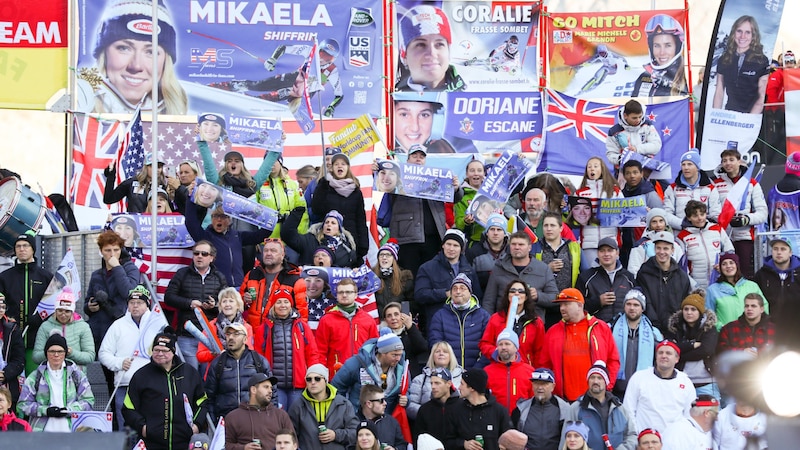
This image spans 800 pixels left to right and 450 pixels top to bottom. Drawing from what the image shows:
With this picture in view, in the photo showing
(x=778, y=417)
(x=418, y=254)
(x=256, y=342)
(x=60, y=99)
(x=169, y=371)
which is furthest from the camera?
(x=60, y=99)

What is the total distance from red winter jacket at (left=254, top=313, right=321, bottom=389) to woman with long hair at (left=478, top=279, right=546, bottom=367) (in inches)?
60.4

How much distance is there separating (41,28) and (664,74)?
8.04 m

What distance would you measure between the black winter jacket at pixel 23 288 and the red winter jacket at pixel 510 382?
4268 mm

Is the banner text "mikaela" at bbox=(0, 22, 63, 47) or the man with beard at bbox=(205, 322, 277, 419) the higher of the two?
the banner text "mikaela" at bbox=(0, 22, 63, 47)

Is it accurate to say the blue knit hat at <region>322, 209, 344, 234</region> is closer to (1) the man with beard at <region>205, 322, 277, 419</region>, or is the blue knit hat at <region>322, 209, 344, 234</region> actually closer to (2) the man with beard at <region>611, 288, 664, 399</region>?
(1) the man with beard at <region>205, 322, 277, 419</region>

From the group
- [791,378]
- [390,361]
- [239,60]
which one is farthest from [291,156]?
[791,378]

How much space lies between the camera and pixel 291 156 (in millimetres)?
17109

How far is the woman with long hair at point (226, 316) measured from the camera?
11750 mm

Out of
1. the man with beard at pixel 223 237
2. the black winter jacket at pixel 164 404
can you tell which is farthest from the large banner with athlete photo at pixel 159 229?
the black winter jacket at pixel 164 404

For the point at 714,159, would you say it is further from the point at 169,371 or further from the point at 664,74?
the point at 169,371

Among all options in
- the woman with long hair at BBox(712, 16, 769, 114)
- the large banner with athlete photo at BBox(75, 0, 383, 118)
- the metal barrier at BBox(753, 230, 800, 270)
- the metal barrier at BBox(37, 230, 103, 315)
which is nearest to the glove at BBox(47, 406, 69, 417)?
the metal barrier at BBox(37, 230, 103, 315)

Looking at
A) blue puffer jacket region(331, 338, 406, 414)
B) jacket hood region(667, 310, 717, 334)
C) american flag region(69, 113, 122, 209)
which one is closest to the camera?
blue puffer jacket region(331, 338, 406, 414)

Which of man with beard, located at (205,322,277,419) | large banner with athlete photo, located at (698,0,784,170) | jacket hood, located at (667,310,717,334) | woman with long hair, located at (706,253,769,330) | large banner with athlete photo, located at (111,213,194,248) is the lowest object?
man with beard, located at (205,322,277,419)

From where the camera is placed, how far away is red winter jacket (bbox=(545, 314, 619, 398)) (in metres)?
12.0
